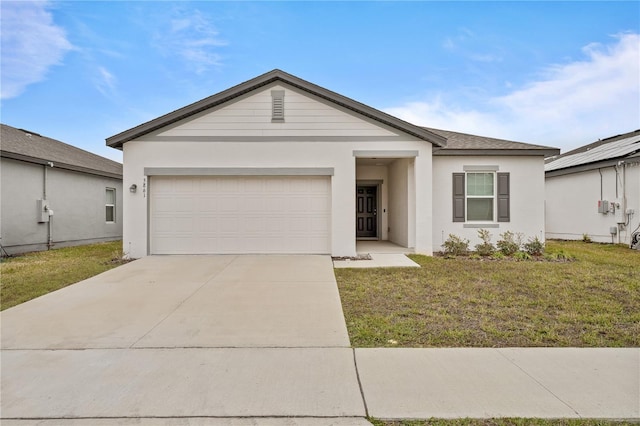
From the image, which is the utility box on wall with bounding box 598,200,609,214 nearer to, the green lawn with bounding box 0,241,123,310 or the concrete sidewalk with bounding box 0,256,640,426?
the concrete sidewalk with bounding box 0,256,640,426

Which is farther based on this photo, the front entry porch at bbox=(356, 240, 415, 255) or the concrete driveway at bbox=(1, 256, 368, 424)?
the front entry porch at bbox=(356, 240, 415, 255)

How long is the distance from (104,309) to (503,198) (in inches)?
451

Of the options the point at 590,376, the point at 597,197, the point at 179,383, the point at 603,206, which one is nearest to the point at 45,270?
the point at 179,383

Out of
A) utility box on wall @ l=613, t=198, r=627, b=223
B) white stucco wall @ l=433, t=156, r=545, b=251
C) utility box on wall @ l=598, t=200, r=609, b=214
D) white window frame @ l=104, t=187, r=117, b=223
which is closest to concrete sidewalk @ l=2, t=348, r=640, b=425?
white stucco wall @ l=433, t=156, r=545, b=251

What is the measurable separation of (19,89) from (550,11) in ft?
66.4

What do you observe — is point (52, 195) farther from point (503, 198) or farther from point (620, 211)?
point (620, 211)

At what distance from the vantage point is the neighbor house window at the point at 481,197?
11578 mm

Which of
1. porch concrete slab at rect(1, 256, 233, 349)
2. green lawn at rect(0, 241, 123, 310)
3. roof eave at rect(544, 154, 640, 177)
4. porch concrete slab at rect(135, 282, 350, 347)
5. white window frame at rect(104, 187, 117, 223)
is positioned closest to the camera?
porch concrete slab at rect(135, 282, 350, 347)

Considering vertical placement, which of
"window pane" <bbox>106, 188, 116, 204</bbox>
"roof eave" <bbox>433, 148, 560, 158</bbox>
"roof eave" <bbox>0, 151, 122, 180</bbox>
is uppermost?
"roof eave" <bbox>433, 148, 560, 158</bbox>

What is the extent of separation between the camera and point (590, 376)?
332 centimetres

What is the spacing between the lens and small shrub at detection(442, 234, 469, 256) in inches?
435

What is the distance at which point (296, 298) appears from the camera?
6.10m

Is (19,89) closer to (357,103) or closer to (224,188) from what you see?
(224,188)

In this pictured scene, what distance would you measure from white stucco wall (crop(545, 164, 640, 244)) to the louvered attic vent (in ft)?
43.9
